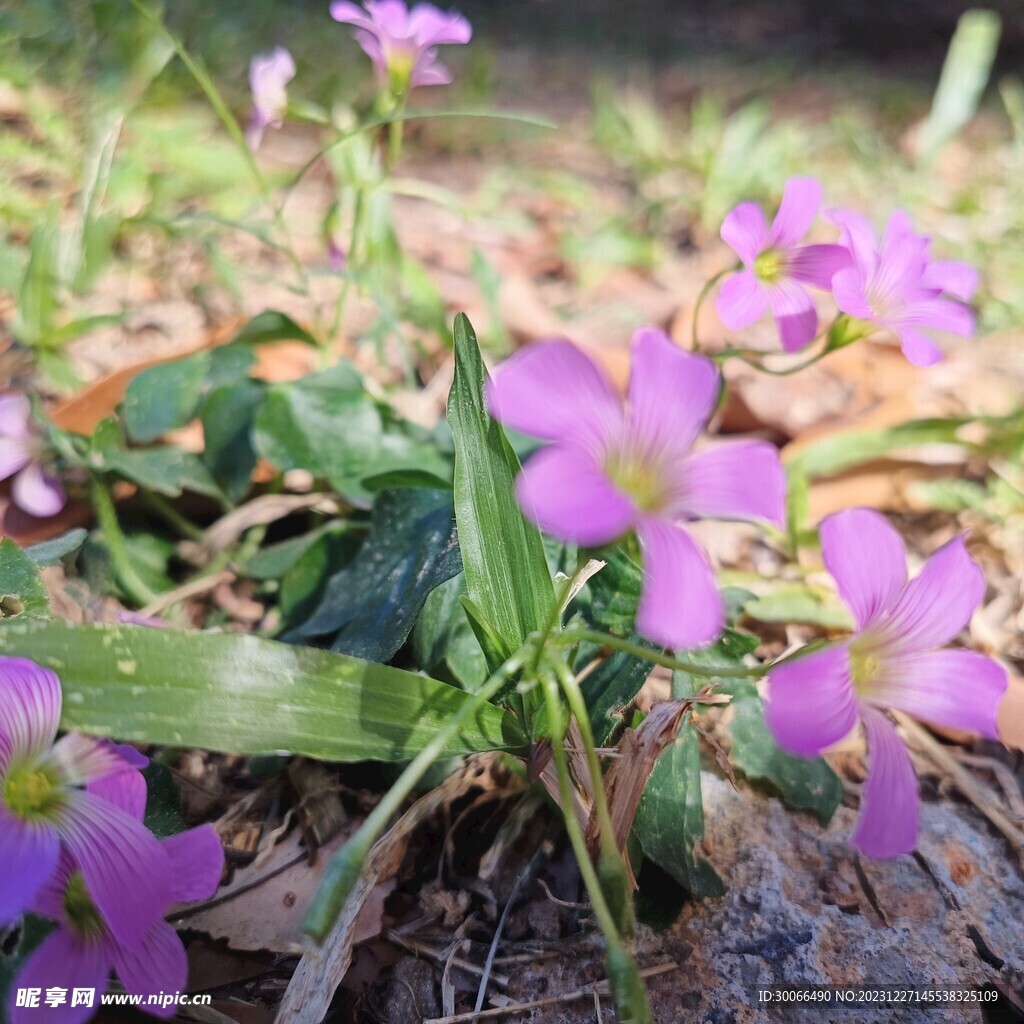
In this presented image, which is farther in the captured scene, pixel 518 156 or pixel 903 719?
pixel 518 156

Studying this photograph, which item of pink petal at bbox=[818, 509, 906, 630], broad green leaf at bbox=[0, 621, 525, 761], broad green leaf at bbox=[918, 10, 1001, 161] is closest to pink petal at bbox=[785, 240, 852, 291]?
pink petal at bbox=[818, 509, 906, 630]

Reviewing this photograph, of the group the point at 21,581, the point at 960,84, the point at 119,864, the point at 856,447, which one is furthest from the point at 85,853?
the point at 960,84

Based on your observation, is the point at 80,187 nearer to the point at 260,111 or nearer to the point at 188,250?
the point at 188,250

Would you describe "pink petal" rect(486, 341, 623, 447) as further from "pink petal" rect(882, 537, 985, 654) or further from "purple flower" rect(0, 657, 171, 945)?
"purple flower" rect(0, 657, 171, 945)

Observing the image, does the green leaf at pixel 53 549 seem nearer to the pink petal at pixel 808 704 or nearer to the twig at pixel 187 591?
the twig at pixel 187 591

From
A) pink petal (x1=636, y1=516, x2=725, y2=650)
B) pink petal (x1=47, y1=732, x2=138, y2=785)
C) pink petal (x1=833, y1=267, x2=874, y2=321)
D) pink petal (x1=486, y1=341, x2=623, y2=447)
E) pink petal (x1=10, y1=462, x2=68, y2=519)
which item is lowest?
pink petal (x1=10, y1=462, x2=68, y2=519)

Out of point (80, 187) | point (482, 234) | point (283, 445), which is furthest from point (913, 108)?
point (283, 445)
